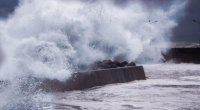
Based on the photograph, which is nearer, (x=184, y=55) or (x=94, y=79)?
(x=94, y=79)

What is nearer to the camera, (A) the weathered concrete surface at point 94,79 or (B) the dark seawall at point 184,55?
(A) the weathered concrete surface at point 94,79

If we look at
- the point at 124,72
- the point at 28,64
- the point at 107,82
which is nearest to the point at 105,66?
the point at 124,72

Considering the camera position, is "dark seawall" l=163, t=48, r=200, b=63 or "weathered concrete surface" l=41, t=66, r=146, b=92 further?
"dark seawall" l=163, t=48, r=200, b=63

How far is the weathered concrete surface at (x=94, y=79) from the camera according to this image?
7.65 metres

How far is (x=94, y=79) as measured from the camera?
916cm

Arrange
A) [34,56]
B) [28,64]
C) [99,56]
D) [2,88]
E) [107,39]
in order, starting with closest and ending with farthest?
[2,88], [28,64], [34,56], [99,56], [107,39]

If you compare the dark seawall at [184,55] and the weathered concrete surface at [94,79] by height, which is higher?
the dark seawall at [184,55]

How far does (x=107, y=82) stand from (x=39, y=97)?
3565mm

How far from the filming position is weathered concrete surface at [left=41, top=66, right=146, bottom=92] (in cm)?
765

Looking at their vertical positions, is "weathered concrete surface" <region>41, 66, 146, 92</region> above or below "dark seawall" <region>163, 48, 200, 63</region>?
below

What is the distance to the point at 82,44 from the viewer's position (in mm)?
14898

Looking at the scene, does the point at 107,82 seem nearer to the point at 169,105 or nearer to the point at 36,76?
the point at 36,76

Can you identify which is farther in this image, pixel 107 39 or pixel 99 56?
Result: pixel 107 39

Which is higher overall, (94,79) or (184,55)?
(184,55)
